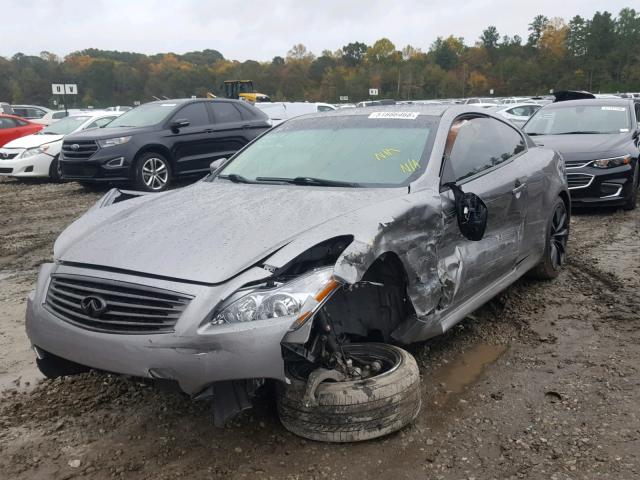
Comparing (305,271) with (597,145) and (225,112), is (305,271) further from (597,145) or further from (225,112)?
(225,112)

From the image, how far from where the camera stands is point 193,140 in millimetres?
11188

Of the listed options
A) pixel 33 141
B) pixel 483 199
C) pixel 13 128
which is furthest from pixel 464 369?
pixel 13 128

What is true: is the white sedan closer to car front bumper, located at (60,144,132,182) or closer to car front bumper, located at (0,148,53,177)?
car front bumper, located at (0,148,53,177)

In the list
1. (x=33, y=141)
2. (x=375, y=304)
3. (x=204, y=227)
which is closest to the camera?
(x=204, y=227)

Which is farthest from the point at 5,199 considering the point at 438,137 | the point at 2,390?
the point at 438,137

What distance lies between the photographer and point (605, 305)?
487 centimetres

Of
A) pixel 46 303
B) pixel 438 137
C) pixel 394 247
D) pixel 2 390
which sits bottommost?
pixel 2 390

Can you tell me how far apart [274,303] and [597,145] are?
23.7 feet

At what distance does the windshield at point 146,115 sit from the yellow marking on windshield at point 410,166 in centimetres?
812

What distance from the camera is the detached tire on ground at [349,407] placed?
9.37 feet

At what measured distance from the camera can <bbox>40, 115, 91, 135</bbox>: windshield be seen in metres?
14.2

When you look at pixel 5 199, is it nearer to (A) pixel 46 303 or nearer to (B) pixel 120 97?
(A) pixel 46 303

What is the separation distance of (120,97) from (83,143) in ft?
286

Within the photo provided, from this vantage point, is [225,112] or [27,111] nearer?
[225,112]
